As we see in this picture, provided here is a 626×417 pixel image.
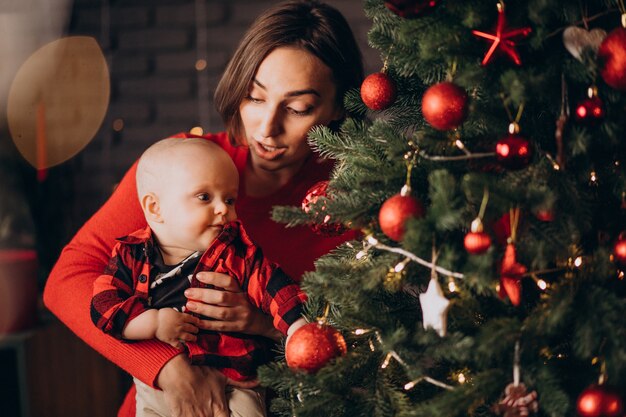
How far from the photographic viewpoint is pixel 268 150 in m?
1.58

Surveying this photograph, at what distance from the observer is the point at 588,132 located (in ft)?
3.04

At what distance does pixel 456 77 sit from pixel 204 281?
2.05ft

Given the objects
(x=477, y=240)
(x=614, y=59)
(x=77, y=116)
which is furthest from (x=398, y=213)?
(x=77, y=116)

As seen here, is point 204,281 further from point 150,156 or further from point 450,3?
point 450,3

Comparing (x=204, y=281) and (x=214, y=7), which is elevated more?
(x=214, y=7)

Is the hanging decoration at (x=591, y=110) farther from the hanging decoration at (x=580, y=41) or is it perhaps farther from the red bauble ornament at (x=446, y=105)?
the red bauble ornament at (x=446, y=105)

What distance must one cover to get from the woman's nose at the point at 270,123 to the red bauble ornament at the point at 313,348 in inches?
25.0

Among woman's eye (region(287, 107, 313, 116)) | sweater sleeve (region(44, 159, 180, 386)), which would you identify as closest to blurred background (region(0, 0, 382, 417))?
Result: sweater sleeve (region(44, 159, 180, 386))

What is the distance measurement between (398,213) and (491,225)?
5.8 inches

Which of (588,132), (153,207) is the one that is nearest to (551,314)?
(588,132)

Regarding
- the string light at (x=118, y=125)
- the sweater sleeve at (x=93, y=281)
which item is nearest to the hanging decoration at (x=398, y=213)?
the sweater sleeve at (x=93, y=281)

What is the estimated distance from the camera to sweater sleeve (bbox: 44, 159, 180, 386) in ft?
4.21

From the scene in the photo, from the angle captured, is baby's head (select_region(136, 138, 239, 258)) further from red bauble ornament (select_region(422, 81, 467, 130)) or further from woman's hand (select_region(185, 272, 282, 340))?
red bauble ornament (select_region(422, 81, 467, 130))

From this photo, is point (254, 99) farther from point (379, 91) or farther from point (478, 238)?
point (478, 238)
